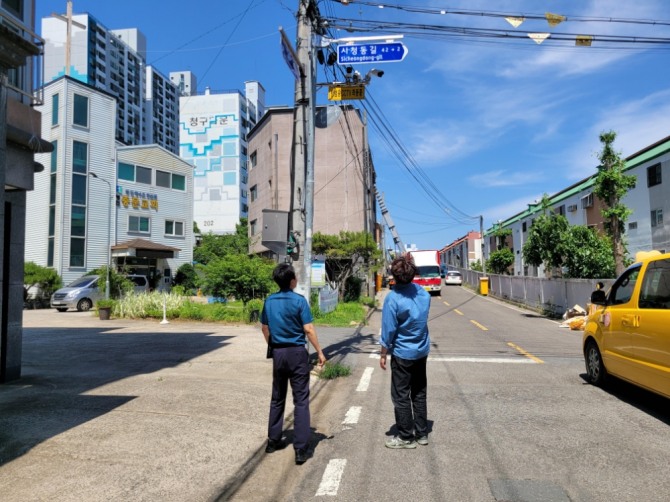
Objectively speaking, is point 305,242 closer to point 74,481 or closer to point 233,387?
point 233,387

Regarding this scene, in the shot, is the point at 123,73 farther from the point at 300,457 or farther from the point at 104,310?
the point at 300,457

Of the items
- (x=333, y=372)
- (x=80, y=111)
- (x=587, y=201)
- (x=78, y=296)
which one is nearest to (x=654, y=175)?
(x=587, y=201)

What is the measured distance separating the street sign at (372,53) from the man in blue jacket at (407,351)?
5.99 metres

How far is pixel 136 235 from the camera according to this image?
110 feet

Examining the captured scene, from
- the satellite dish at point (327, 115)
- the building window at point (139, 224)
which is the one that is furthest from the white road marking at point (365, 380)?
the building window at point (139, 224)

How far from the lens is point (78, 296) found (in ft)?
75.1

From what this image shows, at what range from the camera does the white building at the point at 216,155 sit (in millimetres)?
78938

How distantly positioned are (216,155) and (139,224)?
2020 inches

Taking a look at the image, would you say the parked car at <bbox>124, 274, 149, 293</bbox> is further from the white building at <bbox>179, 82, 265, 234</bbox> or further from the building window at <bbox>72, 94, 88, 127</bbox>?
the white building at <bbox>179, 82, 265, 234</bbox>

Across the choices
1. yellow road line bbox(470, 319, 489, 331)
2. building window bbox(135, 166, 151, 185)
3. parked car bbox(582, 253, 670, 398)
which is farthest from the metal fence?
building window bbox(135, 166, 151, 185)

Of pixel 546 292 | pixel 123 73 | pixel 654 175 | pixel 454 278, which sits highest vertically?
pixel 123 73

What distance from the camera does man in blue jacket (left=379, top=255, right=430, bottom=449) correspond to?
185 inches

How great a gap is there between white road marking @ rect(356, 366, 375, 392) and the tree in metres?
14.4

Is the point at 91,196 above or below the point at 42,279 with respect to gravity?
above
